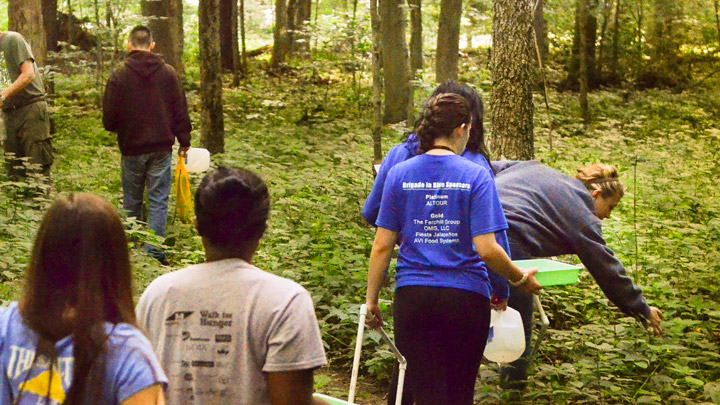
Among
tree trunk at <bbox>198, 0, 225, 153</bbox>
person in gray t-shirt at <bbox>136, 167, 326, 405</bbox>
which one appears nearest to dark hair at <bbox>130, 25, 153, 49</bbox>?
tree trunk at <bbox>198, 0, 225, 153</bbox>

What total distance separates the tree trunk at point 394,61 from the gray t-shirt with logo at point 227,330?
596 inches

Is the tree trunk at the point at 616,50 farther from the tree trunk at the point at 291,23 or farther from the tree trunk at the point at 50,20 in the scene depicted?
the tree trunk at the point at 50,20

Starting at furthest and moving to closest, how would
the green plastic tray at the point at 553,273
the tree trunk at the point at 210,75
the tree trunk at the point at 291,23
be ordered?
the tree trunk at the point at 291,23 < the tree trunk at the point at 210,75 < the green plastic tray at the point at 553,273

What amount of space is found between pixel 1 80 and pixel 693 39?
21.4 metres

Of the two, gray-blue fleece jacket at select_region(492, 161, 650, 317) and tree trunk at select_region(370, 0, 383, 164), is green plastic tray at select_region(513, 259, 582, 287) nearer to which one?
gray-blue fleece jacket at select_region(492, 161, 650, 317)

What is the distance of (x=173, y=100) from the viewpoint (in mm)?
8742

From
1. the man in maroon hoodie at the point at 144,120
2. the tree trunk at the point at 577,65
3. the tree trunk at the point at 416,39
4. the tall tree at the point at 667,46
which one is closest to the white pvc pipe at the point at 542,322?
the man in maroon hoodie at the point at 144,120

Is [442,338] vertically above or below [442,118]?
below

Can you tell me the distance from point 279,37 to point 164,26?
7.61 meters

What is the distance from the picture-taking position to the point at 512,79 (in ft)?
24.8

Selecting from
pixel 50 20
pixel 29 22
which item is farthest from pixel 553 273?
pixel 50 20

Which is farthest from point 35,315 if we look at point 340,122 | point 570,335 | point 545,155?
point 340,122

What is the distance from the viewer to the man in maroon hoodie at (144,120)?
8516 millimetres

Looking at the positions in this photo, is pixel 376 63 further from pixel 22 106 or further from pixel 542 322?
pixel 542 322
